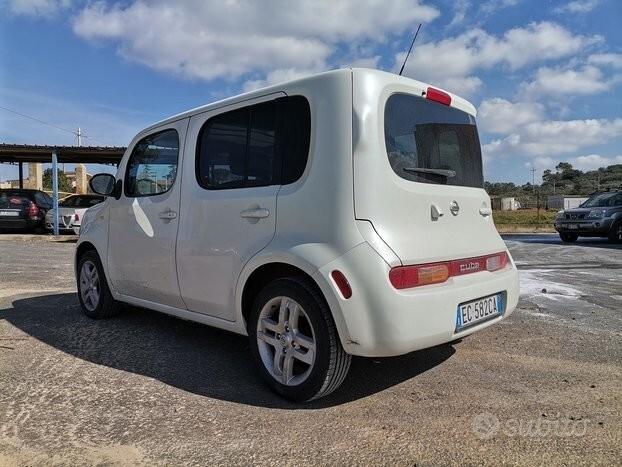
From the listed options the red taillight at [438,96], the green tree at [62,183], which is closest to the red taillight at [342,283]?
the red taillight at [438,96]

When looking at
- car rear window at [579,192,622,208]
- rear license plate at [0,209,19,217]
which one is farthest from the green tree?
car rear window at [579,192,622,208]

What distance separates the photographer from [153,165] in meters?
4.44

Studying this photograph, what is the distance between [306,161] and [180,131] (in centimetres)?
148

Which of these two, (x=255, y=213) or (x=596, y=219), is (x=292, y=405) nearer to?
(x=255, y=213)

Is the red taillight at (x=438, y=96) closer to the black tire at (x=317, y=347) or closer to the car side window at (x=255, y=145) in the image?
the car side window at (x=255, y=145)

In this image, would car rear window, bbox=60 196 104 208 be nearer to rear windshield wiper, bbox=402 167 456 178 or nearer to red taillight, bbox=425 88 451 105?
red taillight, bbox=425 88 451 105

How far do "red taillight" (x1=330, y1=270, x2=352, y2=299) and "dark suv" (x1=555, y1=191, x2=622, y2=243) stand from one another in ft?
49.7

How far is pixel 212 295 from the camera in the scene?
3.66 m

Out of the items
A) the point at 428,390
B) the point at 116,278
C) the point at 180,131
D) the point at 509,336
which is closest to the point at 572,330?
the point at 509,336

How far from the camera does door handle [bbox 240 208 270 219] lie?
3301mm

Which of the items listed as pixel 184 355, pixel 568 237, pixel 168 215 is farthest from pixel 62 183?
pixel 184 355

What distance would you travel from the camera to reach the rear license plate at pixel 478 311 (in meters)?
3.14

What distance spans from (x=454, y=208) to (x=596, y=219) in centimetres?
1434

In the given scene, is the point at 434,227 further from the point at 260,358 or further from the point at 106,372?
the point at 106,372
